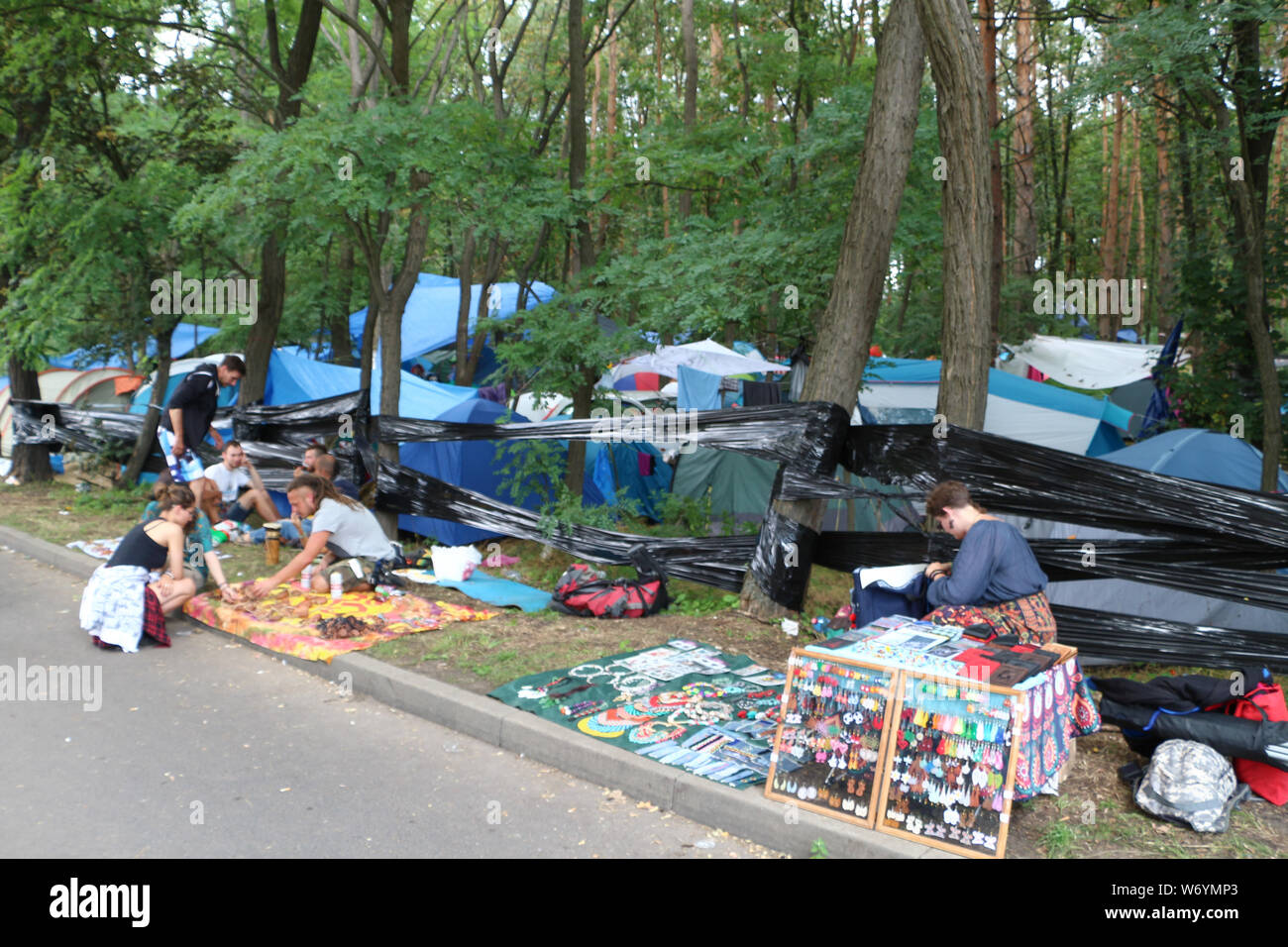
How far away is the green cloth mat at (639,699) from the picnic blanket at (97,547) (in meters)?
5.92

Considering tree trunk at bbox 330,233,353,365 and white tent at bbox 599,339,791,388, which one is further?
white tent at bbox 599,339,791,388

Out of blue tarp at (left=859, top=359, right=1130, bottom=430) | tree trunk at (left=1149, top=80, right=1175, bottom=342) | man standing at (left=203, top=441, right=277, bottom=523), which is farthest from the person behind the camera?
tree trunk at (left=1149, top=80, right=1175, bottom=342)

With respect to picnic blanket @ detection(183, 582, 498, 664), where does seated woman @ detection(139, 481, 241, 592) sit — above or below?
above

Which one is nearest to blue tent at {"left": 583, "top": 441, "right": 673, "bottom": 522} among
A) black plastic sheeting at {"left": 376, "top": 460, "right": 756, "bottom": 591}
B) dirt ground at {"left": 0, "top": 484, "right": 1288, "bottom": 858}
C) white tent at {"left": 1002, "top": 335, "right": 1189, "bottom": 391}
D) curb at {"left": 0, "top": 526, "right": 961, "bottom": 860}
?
dirt ground at {"left": 0, "top": 484, "right": 1288, "bottom": 858}

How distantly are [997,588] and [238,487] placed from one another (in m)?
8.97

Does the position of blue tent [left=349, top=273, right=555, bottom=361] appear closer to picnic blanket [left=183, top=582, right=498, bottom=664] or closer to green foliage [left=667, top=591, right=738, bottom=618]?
picnic blanket [left=183, top=582, right=498, bottom=664]

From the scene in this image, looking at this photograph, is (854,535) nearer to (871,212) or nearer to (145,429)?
(871,212)

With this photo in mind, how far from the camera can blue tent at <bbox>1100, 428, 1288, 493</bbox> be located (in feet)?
32.9

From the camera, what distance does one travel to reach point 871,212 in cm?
723

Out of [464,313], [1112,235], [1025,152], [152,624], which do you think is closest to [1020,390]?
[1025,152]

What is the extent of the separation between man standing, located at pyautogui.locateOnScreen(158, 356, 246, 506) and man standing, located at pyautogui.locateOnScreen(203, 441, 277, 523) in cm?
30

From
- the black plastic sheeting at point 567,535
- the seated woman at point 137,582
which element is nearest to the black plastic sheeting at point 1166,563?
the black plastic sheeting at point 567,535

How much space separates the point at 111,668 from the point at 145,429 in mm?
8063
